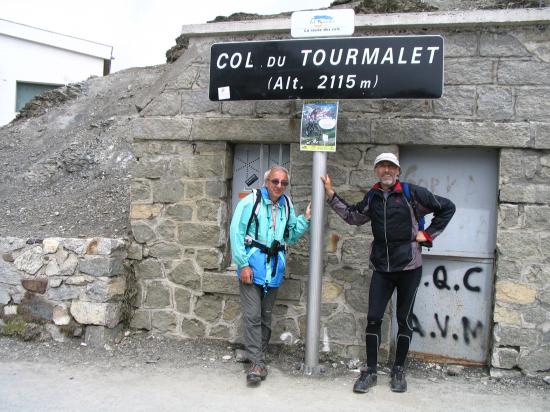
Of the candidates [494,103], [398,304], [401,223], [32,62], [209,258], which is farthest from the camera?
[32,62]

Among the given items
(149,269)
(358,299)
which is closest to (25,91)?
(149,269)

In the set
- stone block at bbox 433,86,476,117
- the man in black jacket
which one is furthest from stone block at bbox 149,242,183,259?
stone block at bbox 433,86,476,117

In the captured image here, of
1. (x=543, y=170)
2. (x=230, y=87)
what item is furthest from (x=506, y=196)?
(x=230, y=87)

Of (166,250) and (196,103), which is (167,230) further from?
(196,103)

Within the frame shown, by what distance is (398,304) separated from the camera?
4316 mm

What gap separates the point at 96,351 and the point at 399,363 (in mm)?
2858

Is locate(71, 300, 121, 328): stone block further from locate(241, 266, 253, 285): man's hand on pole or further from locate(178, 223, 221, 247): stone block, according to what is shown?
locate(241, 266, 253, 285): man's hand on pole

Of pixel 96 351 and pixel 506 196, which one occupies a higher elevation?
pixel 506 196

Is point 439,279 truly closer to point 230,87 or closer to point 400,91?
point 400,91

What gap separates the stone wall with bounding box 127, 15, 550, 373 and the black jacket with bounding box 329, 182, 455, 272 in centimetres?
67

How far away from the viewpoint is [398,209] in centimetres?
421

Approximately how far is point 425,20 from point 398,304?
8.37ft

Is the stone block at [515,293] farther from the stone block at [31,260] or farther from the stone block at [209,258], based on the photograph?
the stone block at [31,260]

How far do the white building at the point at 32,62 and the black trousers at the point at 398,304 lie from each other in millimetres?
14829
